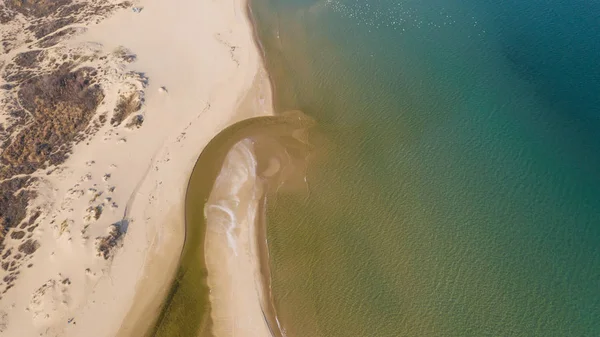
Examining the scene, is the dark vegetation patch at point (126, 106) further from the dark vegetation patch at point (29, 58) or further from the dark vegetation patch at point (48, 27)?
the dark vegetation patch at point (48, 27)

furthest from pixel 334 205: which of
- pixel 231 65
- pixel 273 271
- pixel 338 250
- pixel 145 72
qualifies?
pixel 145 72

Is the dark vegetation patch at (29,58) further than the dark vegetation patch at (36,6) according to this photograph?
No

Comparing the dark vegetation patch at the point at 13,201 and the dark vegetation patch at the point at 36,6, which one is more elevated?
the dark vegetation patch at the point at 36,6

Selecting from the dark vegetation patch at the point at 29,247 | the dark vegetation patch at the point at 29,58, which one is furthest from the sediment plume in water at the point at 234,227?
the dark vegetation patch at the point at 29,58

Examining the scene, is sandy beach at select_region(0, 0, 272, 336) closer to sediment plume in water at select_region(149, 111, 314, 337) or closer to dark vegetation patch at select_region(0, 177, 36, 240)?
dark vegetation patch at select_region(0, 177, 36, 240)

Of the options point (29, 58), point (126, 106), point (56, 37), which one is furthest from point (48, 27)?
point (126, 106)

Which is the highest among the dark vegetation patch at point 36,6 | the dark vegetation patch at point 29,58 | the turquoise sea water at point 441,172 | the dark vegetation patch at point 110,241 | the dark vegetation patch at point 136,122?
the turquoise sea water at point 441,172

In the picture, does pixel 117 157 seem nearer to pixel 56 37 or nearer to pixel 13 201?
pixel 13 201
